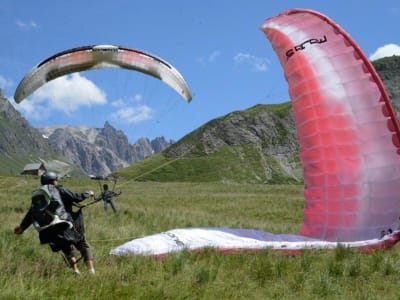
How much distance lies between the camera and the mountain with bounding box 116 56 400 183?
13088cm

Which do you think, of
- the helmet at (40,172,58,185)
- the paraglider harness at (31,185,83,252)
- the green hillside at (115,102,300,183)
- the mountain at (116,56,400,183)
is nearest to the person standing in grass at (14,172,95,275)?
the paraglider harness at (31,185,83,252)

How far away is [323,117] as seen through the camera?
30.9 feet

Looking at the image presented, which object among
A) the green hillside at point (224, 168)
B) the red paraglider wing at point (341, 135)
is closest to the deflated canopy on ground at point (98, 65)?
the red paraglider wing at point (341, 135)

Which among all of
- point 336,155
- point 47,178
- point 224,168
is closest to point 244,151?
point 224,168

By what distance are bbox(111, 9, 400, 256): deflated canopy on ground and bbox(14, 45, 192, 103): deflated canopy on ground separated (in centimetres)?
415

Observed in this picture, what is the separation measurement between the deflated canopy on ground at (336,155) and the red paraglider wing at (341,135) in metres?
0.02

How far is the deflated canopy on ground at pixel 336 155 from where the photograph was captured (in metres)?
8.62

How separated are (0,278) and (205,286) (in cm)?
233

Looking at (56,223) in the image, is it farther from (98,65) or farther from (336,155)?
(98,65)

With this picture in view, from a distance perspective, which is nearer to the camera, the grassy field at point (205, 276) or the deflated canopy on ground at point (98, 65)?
the grassy field at point (205, 276)

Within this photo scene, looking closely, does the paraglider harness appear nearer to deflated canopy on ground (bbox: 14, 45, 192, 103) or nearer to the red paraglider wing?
the red paraglider wing

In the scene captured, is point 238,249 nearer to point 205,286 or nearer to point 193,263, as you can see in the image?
point 193,263

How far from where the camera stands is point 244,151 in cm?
13938

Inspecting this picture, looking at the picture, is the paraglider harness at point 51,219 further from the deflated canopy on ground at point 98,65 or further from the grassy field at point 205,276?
the deflated canopy on ground at point 98,65
